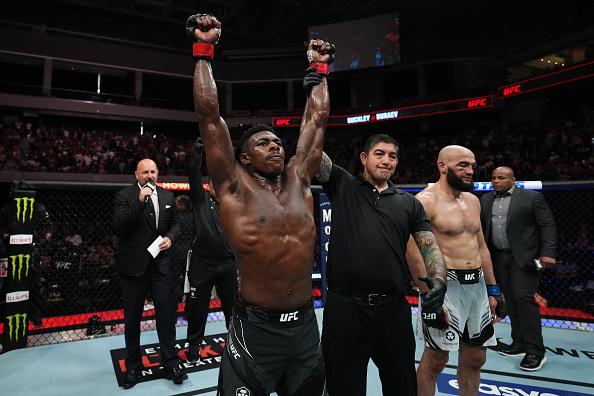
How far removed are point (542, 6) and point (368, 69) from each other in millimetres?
7231

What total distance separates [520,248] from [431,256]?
221 centimetres

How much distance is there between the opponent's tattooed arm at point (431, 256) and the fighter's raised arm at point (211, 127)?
1072 mm

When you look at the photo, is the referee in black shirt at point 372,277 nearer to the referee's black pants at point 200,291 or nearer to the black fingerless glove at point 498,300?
the black fingerless glove at point 498,300

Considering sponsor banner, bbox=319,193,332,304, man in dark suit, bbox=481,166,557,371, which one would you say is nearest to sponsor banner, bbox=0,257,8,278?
sponsor banner, bbox=319,193,332,304

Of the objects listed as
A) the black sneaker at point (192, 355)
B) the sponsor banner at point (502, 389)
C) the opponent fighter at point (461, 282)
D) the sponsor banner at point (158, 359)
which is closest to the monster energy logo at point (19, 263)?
the sponsor banner at point (158, 359)

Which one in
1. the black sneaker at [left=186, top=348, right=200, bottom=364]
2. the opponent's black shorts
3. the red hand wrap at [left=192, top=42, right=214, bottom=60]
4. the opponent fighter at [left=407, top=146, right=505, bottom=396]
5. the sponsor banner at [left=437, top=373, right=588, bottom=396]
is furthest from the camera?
the black sneaker at [left=186, top=348, right=200, bottom=364]

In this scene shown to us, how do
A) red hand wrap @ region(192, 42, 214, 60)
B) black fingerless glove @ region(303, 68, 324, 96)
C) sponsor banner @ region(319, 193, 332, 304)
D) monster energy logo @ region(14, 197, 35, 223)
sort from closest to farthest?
red hand wrap @ region(192, 42, 214, 60)
black fingerless glove @ region(303, 68, 324, 96)
monster energy logo @ region(14, 197, 35, 223)
sponsor banner @ region(319, 193, 332, 304)

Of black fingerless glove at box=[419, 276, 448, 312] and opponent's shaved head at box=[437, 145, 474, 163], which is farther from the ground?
opponent's shaved head at box=[437, 145, 474, 163]

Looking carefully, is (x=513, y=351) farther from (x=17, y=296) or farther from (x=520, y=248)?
(x=17, y=296)

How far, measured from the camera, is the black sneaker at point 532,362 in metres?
3.37

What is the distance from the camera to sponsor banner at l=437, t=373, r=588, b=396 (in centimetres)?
294

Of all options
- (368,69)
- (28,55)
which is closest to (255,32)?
(368,69)

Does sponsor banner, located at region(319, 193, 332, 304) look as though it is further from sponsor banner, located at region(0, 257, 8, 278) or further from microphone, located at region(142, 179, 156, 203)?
sponsor banner, located at region(0, 257, 8, 278)

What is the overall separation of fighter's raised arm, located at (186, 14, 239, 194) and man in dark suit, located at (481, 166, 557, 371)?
10.3 feet
